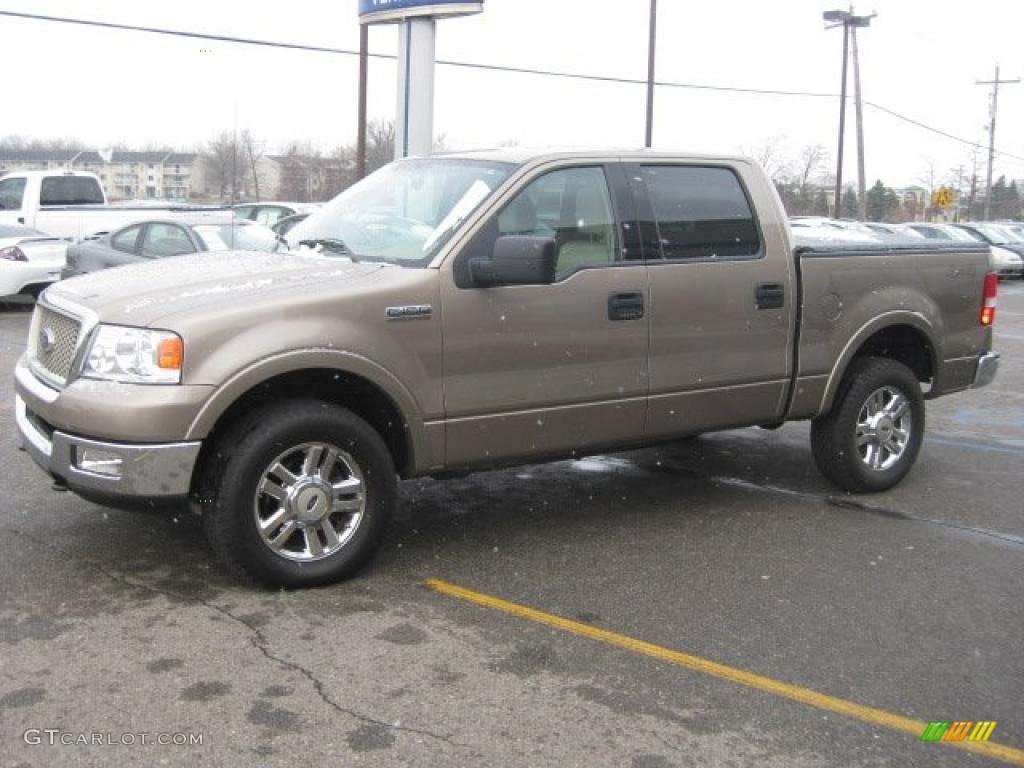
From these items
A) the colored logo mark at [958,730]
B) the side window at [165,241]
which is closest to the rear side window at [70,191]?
the side window at [165,241]

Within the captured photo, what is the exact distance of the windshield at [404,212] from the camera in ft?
16.5

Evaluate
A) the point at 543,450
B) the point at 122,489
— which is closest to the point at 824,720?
the point at 543,450

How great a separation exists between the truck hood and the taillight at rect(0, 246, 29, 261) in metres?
11.8

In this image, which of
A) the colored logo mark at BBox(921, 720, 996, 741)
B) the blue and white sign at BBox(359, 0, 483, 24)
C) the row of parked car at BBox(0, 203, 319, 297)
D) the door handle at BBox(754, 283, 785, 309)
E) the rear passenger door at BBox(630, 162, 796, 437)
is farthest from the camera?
the row of parked car at BBox(0, 203, 319, 297)

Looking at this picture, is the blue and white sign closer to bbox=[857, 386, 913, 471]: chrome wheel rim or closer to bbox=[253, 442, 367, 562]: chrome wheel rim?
bbox=[857, 386, 913, 471]: chrome wheel rim

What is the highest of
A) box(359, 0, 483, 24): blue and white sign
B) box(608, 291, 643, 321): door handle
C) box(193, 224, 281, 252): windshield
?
box(359, 0, 483, 24): blue and white sign

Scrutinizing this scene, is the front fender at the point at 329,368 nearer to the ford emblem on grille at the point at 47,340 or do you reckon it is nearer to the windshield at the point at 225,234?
the ford emblem on grille at the point at 47,340

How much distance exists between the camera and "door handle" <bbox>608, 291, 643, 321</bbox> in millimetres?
5238

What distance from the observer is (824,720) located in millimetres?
3602

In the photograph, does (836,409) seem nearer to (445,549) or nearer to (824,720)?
(445,549)

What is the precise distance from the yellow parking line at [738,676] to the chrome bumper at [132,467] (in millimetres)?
1195

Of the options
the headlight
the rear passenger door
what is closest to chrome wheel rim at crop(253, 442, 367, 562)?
the headlight

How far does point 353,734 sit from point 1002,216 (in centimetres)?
10409

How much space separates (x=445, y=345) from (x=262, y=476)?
3.21ft
